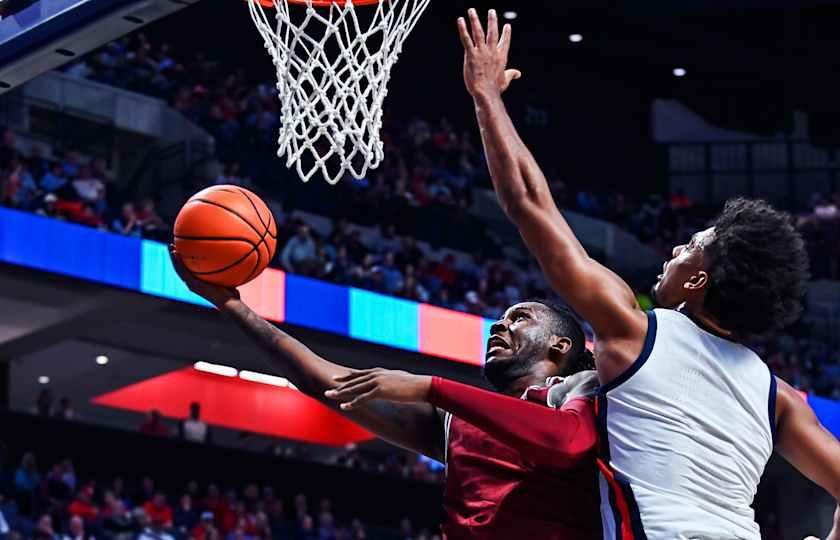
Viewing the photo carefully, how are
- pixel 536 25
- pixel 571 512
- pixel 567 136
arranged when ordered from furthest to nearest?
pixel 567 136 < pixel 536 25 < pixel 571 512

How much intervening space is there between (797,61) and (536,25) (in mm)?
4087

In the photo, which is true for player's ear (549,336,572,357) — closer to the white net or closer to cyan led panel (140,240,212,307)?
the white net

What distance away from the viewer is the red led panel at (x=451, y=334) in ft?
49.9

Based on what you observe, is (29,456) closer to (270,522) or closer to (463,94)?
(270,522)

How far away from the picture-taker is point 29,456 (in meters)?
12.9

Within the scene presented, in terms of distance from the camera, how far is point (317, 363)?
358 cm

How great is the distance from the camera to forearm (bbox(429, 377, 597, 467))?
301 cm

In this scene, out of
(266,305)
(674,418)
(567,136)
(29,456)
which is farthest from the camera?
(567,136)

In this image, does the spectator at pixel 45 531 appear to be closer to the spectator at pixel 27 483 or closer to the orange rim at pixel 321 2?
the spectator at pixel 27 483

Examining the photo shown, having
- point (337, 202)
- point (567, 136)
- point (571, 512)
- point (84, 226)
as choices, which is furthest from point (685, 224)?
point (571, 512)

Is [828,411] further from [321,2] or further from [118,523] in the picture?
[321,2]

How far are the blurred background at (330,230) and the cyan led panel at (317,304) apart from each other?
24mm

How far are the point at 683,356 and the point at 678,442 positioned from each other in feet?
0.57

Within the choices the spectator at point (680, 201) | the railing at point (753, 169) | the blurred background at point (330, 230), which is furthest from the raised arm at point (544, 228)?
the railing at point (753, 169)
